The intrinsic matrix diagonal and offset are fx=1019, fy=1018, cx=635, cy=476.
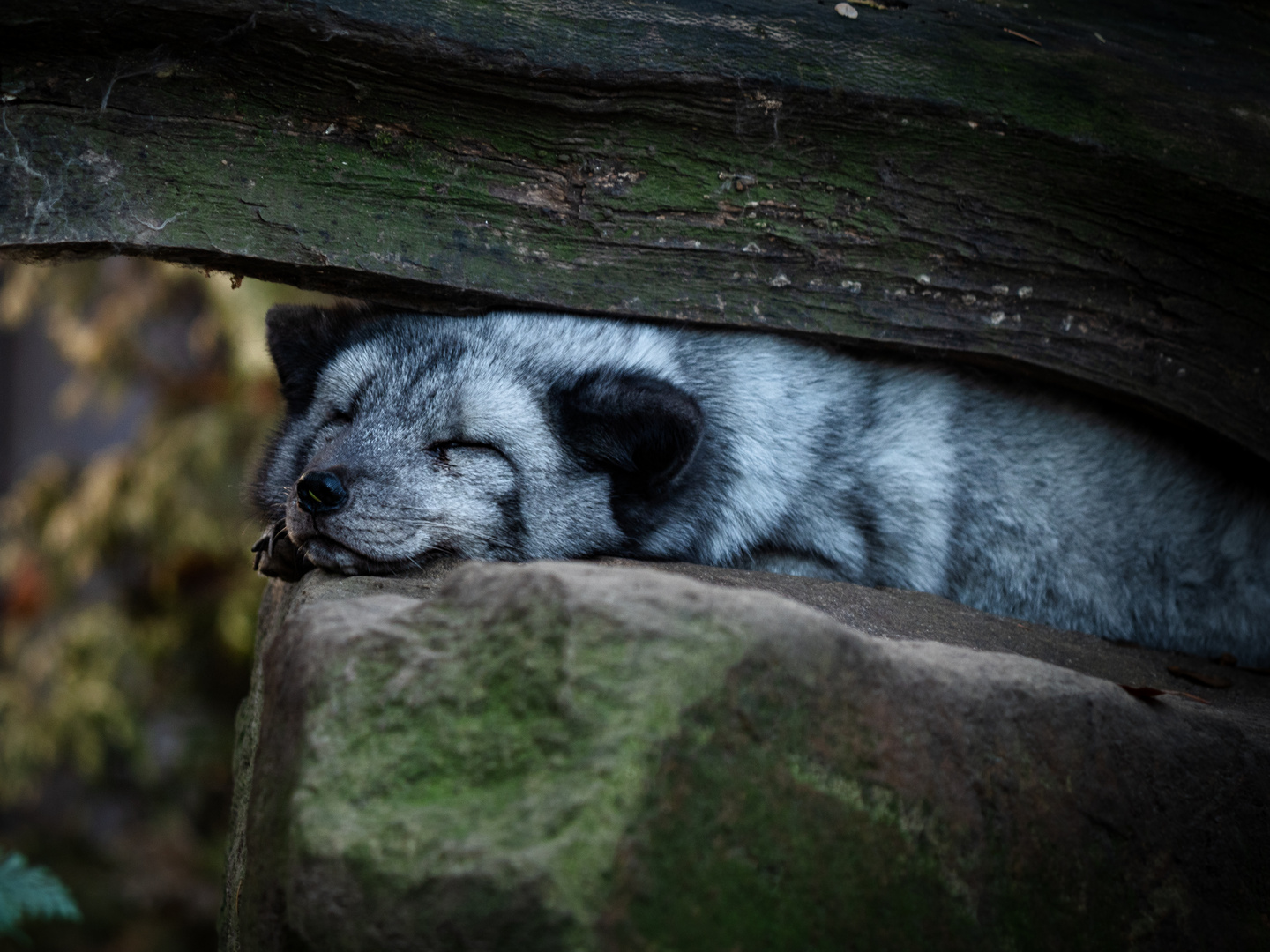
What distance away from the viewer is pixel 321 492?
2.69m

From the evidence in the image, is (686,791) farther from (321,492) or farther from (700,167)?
(700,167)

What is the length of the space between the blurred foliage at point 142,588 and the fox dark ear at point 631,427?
8.08 ft

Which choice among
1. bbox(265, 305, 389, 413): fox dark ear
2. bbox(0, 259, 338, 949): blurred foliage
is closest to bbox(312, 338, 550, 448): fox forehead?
bbox(265, 305, 389, 413): fox dark ear

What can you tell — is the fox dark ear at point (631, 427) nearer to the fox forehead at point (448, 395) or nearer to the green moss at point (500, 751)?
the fox forehead at point (448, 395)

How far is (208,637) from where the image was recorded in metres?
5.42

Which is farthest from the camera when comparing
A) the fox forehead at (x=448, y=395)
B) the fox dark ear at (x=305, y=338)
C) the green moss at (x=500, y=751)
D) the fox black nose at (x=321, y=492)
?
the fox dark ear at (x=305, y=338)

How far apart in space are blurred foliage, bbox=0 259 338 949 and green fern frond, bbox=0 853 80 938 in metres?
2.74

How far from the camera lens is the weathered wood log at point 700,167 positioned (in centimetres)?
272

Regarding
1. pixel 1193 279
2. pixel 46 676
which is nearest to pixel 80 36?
pixel 1193 279

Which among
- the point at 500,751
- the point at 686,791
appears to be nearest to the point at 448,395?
the point at 500,751

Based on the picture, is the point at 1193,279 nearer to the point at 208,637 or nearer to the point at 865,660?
the point at 865,660

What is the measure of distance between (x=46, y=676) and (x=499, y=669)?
4.38 m

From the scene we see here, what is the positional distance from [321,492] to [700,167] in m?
1.43

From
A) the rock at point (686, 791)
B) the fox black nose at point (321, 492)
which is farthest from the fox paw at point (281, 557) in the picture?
the rock at point (686, 791)
